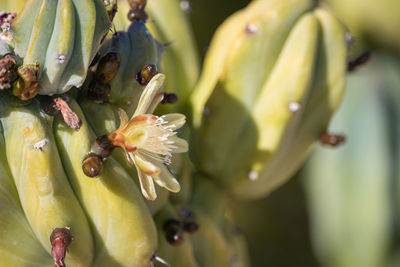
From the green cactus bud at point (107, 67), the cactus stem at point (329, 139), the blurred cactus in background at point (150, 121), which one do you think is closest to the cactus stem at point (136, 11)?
the blurred cactus in background at point (150, 121)

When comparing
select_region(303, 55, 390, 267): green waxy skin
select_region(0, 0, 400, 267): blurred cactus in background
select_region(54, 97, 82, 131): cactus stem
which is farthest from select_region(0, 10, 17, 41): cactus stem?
select_region(303, 55, 390, 267): green waxy skin

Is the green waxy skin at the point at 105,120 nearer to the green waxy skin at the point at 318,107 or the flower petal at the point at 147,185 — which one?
the flower petal at the point at 147,185

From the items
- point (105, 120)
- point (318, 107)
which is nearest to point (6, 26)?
point (105, 120)

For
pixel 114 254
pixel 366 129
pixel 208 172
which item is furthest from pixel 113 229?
pixel 366 129

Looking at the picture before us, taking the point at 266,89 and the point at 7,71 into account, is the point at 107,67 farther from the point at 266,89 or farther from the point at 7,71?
the point at 266,89

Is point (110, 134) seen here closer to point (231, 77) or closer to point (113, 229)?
point (113, 229)

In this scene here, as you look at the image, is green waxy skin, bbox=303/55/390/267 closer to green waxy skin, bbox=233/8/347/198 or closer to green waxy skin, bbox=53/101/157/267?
green waxy skin, bbox=233/8/347/198
